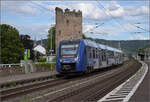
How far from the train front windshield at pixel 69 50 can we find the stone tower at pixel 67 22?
53.7 metres

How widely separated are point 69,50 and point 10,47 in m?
43.8

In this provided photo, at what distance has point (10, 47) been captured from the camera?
211ft

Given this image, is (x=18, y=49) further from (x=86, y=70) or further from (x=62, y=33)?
(x=86, y=70)

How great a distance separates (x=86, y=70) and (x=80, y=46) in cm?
261

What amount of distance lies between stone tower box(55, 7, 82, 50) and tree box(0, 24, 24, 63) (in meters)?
14.1

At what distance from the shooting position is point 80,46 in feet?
74.9

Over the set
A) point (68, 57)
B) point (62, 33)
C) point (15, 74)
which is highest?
point (62, 33)

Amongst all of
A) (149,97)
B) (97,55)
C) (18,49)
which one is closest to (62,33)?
(18,49)

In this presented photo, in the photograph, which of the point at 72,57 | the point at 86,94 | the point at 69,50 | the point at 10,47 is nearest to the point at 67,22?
the point at 10,47

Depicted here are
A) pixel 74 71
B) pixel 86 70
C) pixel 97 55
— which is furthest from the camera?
pixel 97 55

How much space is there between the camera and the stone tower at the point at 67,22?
7750 centimetres

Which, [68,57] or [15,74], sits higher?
[68,57]

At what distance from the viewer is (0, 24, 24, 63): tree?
62812 mm

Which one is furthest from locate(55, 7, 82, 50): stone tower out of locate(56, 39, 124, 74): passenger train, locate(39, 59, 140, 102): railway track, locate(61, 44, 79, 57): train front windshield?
locate(39, 59, 140, 102): railway track
